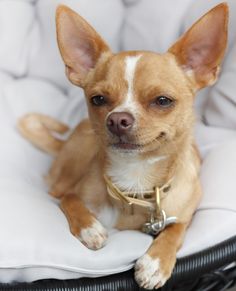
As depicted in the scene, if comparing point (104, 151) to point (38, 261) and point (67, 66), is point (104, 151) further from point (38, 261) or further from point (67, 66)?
point (38, 261)

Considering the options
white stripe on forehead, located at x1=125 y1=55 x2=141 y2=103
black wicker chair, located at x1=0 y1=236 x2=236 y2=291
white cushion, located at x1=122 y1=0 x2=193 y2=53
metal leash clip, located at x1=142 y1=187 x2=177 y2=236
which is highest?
white stripe on forehead, located at x1=125 y1=55 x2=141 y2=103

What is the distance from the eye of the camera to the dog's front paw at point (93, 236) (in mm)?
1417

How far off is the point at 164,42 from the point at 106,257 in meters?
1.14

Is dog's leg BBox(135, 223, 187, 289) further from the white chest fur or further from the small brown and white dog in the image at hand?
the white chest fur

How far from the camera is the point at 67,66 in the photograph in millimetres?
1551

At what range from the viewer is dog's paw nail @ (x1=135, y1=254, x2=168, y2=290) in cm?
135

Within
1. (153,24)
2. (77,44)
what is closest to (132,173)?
(77,44)

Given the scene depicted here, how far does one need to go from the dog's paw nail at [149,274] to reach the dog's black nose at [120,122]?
14.3 inches

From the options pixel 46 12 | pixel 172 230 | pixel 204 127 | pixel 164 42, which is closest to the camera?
pixel 172 230

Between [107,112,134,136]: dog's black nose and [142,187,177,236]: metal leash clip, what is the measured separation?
283mm

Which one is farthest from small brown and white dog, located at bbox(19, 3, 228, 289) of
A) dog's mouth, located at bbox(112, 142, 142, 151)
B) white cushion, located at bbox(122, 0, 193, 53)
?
white cushion, located at bbox(122, 0, 193, 53)

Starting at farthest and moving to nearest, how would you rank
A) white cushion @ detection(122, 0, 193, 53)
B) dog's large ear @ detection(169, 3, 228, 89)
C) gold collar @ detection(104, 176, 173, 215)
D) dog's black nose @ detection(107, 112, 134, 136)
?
white cushion @ detection(122, 0, 193, 53) → gold collar @ detection(104, 176, 173, 215) → dog's large ear @ detection(169, 3, 228, 89) → dog's black nose @ detection(107, 112, 134, 136)

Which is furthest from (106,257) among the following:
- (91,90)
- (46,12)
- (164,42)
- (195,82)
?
(46,12)

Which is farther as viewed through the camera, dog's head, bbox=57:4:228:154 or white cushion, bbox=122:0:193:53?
white cushion, bbox=122:0:193:53
